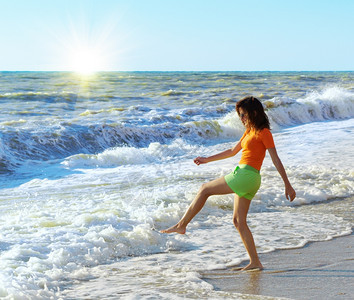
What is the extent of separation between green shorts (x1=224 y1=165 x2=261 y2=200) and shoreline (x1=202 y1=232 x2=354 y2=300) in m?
0.76

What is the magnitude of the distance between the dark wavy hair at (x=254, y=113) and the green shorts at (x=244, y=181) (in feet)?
1.24

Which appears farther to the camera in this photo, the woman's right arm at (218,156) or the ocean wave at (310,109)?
the ocean wave at (310,109)

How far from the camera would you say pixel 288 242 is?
5.82m

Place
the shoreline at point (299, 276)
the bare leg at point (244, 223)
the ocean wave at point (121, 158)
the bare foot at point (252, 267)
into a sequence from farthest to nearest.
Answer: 1. the ocean wave at point (121, 158)
2. the bare foot at point (252, 267)
3. the bare leg at point (244, 223)
4. the shoreline at point (299, 276)

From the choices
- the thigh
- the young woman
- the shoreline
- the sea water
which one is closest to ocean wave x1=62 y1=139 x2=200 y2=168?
the sea water

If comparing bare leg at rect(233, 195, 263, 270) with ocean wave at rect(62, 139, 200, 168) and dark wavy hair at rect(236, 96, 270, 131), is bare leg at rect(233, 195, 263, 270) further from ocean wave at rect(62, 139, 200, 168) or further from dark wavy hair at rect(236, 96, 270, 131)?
ocean wave at rect(62, 139, 200, 168)

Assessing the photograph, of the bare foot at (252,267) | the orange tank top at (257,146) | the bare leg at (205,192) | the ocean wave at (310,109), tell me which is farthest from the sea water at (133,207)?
the ocean wave at (310,109)

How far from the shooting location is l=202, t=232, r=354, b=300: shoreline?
13.4 ft

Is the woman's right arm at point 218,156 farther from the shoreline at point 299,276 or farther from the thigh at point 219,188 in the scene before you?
the shoreline at point 299,276

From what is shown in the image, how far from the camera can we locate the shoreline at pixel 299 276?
13.4ft

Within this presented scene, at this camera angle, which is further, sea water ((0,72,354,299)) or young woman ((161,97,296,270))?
sea water ((0,72,354,299))

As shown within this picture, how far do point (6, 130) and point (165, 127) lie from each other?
5.88 m

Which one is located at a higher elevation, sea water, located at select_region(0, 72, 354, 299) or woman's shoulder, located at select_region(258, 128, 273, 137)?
woman's shoulder, located at select_region(258, 128, 273, 137)

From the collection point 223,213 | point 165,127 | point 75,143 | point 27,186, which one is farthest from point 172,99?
point 223,213
